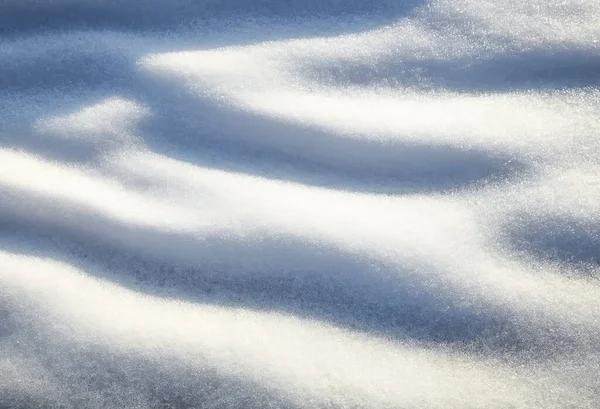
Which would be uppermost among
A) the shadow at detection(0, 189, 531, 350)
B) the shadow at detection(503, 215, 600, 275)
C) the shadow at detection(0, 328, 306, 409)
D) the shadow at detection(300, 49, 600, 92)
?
the shadow at detection(300, 49, 600, 92)

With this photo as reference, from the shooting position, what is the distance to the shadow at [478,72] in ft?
1.82

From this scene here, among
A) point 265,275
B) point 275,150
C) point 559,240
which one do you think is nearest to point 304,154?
point 275,150

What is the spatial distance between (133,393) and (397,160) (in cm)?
34

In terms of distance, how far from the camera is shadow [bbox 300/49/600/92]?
0.55 m

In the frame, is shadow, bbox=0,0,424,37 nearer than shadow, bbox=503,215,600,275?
No

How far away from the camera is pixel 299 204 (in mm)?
496

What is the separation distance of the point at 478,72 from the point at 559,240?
21 cm

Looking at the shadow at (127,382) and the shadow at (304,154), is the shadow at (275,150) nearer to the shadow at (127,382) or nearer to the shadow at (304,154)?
the shadow at (304,154)

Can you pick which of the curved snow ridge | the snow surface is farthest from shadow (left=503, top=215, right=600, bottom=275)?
the curved snow ridge

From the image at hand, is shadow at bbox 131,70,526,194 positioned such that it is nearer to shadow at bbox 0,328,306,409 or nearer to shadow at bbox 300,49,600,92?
shadow at bbox 300,49,600,92

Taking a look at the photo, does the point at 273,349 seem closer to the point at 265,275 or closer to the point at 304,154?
the point at 265,275

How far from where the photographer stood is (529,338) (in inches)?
17.1

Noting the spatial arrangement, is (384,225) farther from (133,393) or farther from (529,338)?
(133,393)

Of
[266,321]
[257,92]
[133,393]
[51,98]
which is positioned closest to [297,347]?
[266,321]
